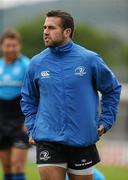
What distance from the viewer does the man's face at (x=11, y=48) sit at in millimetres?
12523

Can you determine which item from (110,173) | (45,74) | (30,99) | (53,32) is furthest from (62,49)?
(110,173)

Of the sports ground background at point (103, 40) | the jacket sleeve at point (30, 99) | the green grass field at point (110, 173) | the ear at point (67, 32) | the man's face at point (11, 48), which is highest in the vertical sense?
the ear at point (67, 32)

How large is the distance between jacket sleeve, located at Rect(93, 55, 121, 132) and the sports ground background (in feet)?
22.0

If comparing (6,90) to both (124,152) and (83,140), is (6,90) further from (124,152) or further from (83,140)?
(124,152)

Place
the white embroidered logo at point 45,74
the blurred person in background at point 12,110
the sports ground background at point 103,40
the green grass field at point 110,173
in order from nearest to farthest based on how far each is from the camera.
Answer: the white embroidered logo at point 45,74, the blurred person in background at point 12,110, the green grass field at point 110,173, the sports ground background at point 103,40

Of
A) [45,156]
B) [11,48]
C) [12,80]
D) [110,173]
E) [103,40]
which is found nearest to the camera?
[45,156]

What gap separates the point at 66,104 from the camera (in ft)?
29.0

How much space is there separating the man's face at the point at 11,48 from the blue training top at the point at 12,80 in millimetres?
159

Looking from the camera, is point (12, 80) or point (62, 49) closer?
point (62, 49)

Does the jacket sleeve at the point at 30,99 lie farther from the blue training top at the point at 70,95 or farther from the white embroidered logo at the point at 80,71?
the white embroidered logo at the point at 80,71

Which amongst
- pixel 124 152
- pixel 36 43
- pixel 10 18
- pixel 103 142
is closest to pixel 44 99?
pixel 124 152

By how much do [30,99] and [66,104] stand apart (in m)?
0.53

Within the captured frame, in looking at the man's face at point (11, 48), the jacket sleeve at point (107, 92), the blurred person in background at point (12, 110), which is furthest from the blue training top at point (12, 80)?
the jacket sleeve at point (107, 92)

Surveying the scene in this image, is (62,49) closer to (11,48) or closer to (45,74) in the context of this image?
(45,74)
